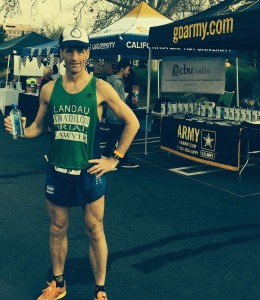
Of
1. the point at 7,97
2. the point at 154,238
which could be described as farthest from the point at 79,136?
the point at 7,97

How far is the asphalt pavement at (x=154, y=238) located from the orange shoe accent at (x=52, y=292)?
101 mm

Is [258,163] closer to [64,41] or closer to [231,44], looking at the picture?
[231,44]

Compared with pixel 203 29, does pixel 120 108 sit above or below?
below

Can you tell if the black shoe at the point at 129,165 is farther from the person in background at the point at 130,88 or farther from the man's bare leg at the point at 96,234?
the man's bare leg at the point at 96,234

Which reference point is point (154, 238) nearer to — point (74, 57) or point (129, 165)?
point (74, 57)

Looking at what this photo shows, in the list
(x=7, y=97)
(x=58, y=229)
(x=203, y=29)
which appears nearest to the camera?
(x=58, y=229)

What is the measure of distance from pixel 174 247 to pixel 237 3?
17.0 feet

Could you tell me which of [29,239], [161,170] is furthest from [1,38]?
[29,239]

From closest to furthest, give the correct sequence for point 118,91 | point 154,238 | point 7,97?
point 154,238 < point 118,91 < point 7,97

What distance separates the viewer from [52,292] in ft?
11.1

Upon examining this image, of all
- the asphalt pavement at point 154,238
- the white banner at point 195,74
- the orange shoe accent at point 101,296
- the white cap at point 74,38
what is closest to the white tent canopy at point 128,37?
the white banner at point 195,74

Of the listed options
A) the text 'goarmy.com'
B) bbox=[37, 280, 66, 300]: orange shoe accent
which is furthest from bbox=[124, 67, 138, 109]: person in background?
bbox=[37, 280, 66, 300]: orange shoe accent

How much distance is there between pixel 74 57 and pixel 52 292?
1.77 metres

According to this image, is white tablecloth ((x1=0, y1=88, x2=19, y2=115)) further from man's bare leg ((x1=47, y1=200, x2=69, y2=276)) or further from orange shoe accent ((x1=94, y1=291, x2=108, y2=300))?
orange shoe accent ((x1=94, y1=291, x2=108, y2=300))
